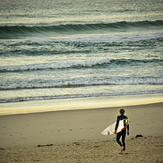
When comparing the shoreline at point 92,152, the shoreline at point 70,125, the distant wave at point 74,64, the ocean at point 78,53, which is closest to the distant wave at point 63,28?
the ocean at point 78,53

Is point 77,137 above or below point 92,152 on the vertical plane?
above

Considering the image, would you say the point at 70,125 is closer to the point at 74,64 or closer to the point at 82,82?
the point at 82,82

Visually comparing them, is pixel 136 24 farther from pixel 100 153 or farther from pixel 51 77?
pixel 100 153

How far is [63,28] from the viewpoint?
3550cm

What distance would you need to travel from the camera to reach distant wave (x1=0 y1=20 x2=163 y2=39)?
32875mm

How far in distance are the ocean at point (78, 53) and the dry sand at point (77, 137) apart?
3127 millimetres

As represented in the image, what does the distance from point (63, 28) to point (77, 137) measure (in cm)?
2940

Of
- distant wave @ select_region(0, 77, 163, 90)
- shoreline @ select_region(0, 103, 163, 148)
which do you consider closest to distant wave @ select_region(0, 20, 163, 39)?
distant wave @ select_region(0, 77, 163, 90)

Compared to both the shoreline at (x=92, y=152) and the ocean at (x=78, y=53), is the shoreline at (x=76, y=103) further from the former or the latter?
the shoreline at (x=92, y=152)

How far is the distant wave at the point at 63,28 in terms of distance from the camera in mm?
32875

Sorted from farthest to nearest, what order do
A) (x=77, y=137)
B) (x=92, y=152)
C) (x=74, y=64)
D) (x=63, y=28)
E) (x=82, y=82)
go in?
(x=63, y=28) → (x=74, y=64) → (x=82, y=82) → (x=77, y=137) → (x=92, y=152)

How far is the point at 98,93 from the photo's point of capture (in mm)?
12992

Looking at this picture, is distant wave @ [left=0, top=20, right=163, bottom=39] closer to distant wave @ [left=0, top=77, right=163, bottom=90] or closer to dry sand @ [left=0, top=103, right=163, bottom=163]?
distant wave @ [left=0, top=77, right=163, bottom=90]

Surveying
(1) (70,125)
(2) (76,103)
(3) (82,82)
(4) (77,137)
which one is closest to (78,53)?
(3) (82,82)
